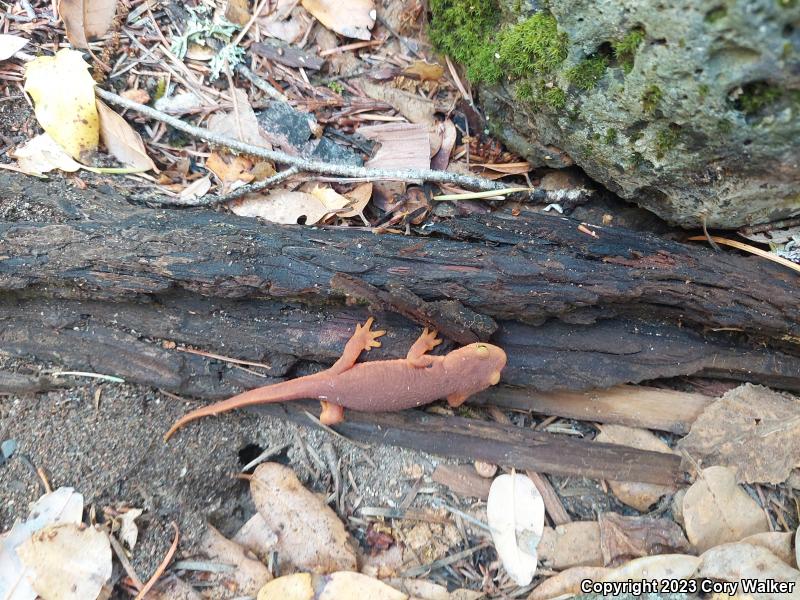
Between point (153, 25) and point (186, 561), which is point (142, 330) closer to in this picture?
point (186, 561)

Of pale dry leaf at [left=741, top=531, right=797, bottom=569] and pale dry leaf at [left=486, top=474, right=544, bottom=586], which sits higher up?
pale dry leaf at [left=741, top=531, right=797, bottom=569]

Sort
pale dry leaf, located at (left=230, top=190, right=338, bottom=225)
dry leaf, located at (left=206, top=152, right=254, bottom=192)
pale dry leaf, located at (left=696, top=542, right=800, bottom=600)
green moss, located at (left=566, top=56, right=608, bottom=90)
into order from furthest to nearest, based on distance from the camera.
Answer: dry leaf, located at (left=206, top=152, right=254, bottom=192) → pale dry leaf, located at (left=230, top=190, right=338, bottom=225) → green moss, located at (left=566, top=56, right=608, bottom=90) → pale dry leaf, located at (left=696, top=542, right=800, bottom=600)

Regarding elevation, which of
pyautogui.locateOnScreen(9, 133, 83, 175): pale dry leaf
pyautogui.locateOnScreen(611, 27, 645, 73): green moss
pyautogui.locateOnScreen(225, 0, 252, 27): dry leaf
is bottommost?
pyautogui.locateOnScreen(9, 133, 83, 175): pale dry leaf

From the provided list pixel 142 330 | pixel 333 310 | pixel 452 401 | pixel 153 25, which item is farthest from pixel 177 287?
pixel 153 25

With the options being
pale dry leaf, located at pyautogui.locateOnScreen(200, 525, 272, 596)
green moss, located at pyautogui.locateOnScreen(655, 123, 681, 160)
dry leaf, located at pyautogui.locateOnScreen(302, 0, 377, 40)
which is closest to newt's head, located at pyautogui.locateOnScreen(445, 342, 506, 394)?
green moss, located at pyautogui.locateOnScreen(655, 123, 681, 160)

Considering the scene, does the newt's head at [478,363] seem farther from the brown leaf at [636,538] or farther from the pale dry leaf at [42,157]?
the pale dry leaf at [42,157]

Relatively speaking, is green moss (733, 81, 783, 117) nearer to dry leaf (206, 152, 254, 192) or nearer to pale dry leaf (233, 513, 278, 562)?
dry leaf (206, 152, 254, 192)

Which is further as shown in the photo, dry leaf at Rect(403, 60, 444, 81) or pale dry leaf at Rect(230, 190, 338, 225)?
dry leaf at Rect(403, 60, 444, 81)
